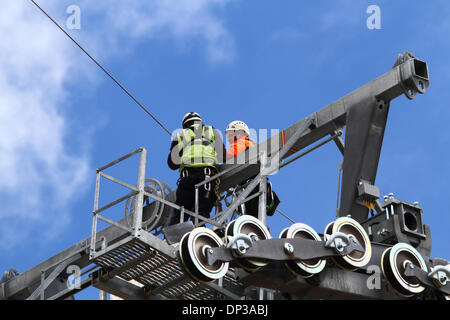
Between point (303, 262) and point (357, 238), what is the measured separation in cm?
124

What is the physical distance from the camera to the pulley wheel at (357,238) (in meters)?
15.6

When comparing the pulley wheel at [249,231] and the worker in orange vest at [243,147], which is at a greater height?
the worker in orange vest at [243,147]

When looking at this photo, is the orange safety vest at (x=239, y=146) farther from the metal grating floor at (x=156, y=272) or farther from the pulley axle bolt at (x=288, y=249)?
the pulley axle bolt at (x=288, y=249)

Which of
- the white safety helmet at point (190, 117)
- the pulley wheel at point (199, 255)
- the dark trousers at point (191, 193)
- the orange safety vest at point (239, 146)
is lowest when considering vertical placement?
the pulley wheel at point (199, 255)

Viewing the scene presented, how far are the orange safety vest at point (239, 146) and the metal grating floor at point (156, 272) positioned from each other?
3.87 m

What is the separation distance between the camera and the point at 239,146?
65.8 ft

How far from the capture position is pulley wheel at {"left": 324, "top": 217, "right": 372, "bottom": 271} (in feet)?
51.1

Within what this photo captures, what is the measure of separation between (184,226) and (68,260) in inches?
207

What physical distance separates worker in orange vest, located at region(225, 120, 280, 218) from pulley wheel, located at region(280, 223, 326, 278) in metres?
3.68

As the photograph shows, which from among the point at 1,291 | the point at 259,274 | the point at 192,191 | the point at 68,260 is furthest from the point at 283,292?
the point at 1,291

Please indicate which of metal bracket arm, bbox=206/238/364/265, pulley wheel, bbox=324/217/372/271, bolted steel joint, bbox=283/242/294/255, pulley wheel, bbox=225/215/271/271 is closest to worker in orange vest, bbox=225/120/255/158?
pulley wheel, bbox=324/217/372/271

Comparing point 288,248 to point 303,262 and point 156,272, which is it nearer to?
point 303,262

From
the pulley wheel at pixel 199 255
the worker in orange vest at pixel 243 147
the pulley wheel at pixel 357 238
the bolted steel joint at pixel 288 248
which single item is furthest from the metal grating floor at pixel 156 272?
the worker in orange vest at pixel 243 147

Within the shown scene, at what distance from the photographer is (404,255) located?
16000 mm
